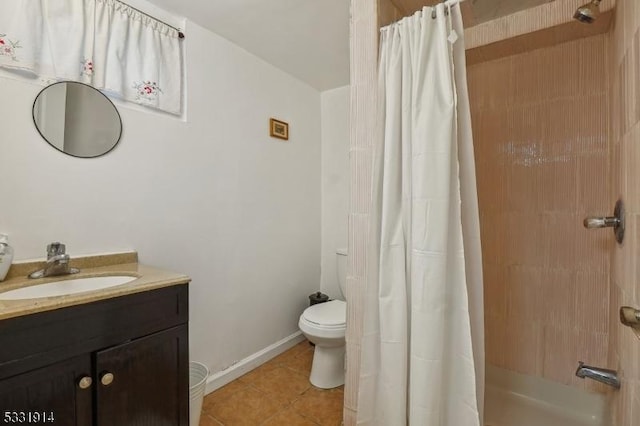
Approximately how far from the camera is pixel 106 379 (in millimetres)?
1015

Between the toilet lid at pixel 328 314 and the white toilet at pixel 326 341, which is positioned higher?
the toilet lid at pixel 328 314

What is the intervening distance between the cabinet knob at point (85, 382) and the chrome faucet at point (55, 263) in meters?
0.50

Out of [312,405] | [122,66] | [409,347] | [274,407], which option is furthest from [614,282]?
[122,66]

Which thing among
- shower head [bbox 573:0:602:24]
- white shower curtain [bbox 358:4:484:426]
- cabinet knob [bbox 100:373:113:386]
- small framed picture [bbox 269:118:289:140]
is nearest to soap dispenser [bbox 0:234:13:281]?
cabinet knob [bbox 100:373:113:386]

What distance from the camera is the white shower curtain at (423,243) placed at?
1085 millimetres

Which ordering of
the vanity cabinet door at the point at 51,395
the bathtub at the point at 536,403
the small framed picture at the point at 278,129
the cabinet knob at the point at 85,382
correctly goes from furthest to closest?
the small framed picture at the point at 278,129 < the bathtub at the point at 536,403 < the cabinet knob at the point at 85,382 < the vanity cabinet door at the point at 51,395

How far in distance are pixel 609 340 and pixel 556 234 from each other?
1.75ft

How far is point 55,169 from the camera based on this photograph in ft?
4.36

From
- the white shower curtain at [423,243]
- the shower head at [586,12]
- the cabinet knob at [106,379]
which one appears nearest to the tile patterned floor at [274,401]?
the white shower curtain at [423,243]

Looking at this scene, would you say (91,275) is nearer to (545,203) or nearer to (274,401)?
(274,401)

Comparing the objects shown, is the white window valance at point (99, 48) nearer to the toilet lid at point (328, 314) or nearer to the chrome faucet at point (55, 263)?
the chrome faucet at point (55, 263)

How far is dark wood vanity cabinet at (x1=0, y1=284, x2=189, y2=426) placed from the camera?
0.86 meters

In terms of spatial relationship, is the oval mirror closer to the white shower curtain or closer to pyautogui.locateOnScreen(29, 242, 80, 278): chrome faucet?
pyautogui.locateOnScreen(29, 242, 80, 278): chrome faucet

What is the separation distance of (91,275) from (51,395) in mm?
502
